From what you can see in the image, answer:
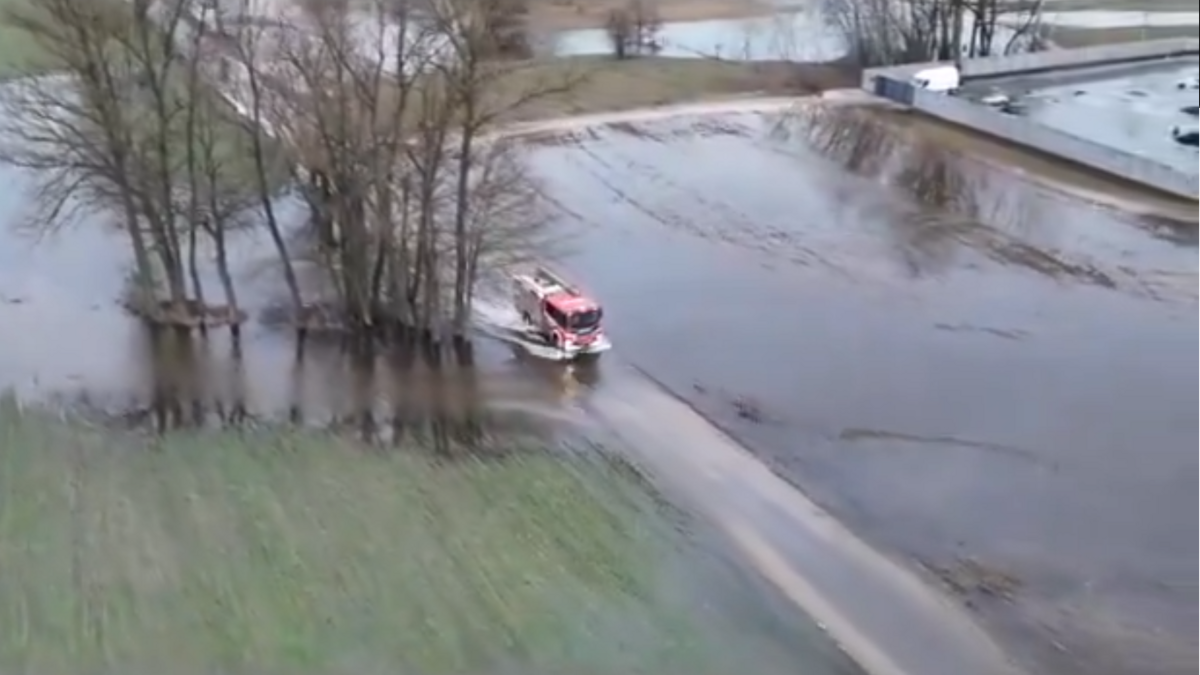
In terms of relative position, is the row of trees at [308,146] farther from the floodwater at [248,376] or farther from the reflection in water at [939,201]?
the reflection in water at [939,201]

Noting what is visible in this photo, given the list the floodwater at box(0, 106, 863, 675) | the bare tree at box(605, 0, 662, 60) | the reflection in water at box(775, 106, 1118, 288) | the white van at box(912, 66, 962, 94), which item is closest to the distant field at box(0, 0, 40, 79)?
the floodwater at box(0, 106, 863, 675)

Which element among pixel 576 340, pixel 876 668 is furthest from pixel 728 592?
pixel 576 340

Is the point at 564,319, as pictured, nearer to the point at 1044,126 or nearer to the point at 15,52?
the point at 1044,126

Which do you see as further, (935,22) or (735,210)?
(935,22)

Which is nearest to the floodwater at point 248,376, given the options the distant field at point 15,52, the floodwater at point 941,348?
the floodwater at point 941,348

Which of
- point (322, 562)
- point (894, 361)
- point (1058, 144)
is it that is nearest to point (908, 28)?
point (1058, 144)

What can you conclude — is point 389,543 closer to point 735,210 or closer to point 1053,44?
point 735,210

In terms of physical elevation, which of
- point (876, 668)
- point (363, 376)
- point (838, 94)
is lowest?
point (876, 668)
